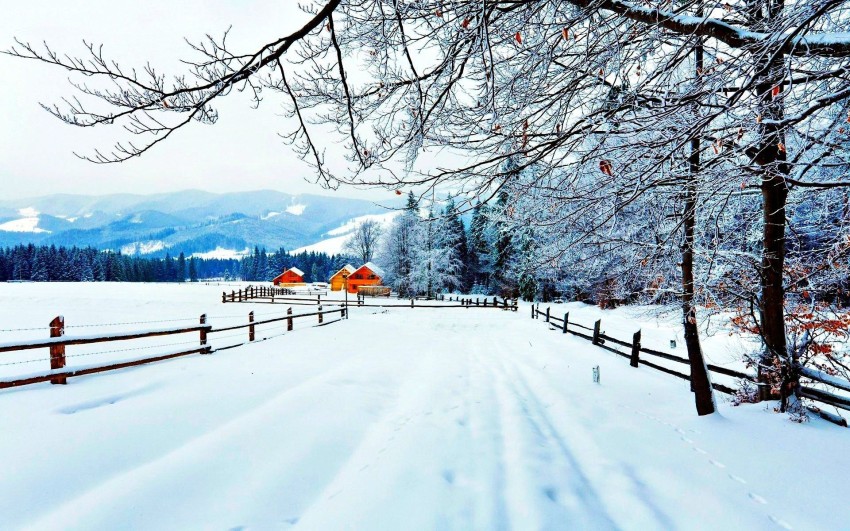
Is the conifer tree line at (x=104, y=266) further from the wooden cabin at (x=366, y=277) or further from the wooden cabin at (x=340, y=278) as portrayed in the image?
the wooden cabin at (x=366, y=277)

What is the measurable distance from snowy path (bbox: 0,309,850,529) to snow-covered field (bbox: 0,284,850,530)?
0.06ft

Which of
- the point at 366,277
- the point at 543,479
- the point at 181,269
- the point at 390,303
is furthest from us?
the point at 181,269

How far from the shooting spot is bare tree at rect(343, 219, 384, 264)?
64.3 metres

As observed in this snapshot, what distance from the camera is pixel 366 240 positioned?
6488 cm

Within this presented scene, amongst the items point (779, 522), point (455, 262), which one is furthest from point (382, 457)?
point (455, 262)

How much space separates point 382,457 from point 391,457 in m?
0.10

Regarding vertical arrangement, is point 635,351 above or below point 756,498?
below

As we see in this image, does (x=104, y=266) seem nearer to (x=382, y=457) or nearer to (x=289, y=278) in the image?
(x=289, y=278)

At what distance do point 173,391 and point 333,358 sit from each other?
377cm

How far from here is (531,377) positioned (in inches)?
320

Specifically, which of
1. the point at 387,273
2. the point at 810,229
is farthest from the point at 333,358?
Answer: the point at 387,273

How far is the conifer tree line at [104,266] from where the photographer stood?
80.4m

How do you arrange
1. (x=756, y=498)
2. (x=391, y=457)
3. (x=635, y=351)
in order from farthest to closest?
(x=635, y=351)
(x=391, y=457)
(x=756, y=498)

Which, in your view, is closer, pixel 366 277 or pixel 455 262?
pixel 455 262
